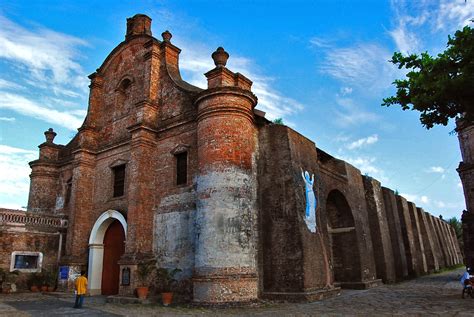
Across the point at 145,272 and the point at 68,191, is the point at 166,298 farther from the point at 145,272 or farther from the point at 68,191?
the point at 68,191

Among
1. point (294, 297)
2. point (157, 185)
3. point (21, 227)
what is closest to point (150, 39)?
point (157, 185)

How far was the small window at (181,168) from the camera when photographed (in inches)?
496

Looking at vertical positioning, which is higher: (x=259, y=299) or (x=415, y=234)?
(x=415, y=234)

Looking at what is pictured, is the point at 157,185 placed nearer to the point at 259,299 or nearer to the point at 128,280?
the point at 128,280

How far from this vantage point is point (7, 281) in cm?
1377

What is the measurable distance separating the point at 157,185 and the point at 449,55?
977 centimetres

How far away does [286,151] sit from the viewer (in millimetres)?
11891

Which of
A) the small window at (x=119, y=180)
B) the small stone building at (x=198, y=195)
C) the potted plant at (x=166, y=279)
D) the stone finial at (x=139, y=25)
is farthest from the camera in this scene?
the stone finial at (x=139, y=25)

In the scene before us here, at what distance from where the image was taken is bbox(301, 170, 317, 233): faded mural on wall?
11.6 meters

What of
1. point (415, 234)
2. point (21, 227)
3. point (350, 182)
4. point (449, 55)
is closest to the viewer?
point (449, 55)

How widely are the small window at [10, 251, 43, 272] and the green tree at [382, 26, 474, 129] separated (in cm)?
1444

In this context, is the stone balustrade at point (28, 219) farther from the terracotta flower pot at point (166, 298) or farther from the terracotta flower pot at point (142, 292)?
the terracotta flower pot at point (166, 298)

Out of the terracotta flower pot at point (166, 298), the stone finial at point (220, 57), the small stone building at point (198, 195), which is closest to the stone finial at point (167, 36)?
the small stone building at point (198, 195)

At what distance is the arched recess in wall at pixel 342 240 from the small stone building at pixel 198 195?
0.05m
